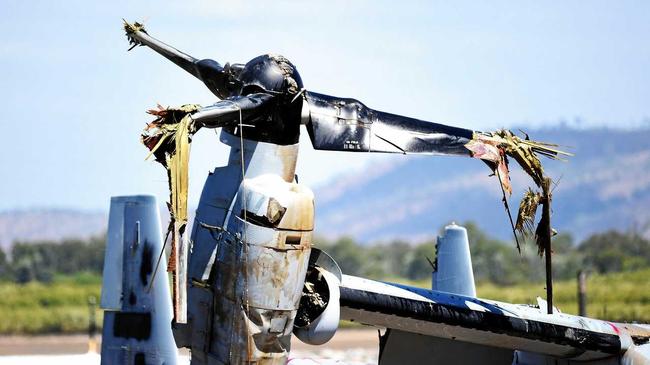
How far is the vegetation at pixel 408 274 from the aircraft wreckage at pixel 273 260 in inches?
410

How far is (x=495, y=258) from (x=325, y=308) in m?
58.9

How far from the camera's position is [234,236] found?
12617 mm

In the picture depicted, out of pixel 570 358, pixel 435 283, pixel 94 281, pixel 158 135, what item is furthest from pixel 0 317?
pixel 158 135

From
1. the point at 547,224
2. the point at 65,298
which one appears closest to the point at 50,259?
the point at 65,298

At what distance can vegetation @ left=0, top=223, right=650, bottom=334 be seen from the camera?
45.4 meters

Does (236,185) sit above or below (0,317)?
above

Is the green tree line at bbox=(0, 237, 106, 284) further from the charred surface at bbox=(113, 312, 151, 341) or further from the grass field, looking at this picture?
the charred surface at bbox=(113, 312, 151, 341)

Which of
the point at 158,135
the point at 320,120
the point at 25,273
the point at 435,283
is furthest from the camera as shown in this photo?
the point at 25,273

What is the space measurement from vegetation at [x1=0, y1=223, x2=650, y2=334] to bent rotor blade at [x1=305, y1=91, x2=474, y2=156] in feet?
41.7

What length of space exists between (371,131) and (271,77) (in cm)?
137

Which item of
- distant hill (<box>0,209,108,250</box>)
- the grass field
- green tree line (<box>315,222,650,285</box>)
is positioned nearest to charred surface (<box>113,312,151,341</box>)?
the grass field

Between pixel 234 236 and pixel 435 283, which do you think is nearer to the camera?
pixel 234 236

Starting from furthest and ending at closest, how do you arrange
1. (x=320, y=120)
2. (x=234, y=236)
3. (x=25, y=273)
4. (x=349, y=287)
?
(x=25, y=273), (x=349, y=287), (x=320, y=120), (x=234, y=236)

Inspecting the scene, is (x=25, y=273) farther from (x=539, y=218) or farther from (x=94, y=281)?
(x=539, y=218)
